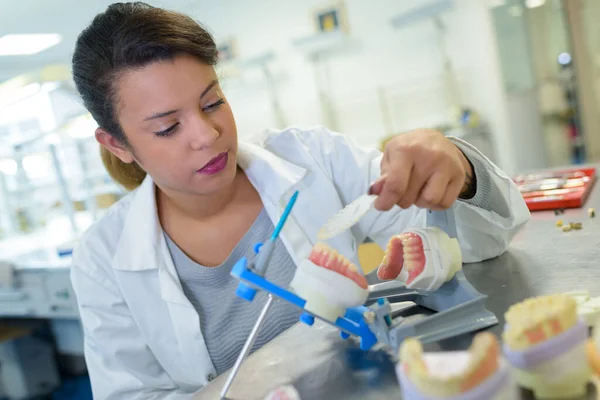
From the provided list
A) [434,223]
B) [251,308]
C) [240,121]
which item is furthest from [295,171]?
[240,121]

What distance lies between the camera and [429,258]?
73 centimetres

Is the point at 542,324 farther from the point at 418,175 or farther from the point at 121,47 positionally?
the point at 121,47

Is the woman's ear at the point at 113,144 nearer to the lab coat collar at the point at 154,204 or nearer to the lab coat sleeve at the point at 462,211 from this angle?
the lab coat collar at the point at 154,204

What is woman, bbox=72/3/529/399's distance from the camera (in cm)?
95

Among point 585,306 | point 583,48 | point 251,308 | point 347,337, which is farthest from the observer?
point 583,48

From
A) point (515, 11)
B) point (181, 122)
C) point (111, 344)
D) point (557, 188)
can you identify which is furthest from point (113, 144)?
point (515, 11)

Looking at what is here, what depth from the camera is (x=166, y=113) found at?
3.12 ft

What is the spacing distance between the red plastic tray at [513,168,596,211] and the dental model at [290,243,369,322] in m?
0.80

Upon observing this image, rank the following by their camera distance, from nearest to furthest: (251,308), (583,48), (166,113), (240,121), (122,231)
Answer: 1. (166,113)
2. (251,308)
3. (122,231)
4. (583,48)
5. (240,121)

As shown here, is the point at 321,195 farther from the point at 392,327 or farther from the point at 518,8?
the point at 518,8

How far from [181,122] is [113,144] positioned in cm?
27

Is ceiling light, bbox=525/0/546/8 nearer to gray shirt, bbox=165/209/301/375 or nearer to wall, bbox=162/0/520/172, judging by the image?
wall, bbox=162/0/520/172

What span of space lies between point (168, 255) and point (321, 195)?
370 mm

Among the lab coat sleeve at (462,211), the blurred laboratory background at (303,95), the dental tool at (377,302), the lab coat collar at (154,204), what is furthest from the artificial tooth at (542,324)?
the blurred laboratory background at (303,95)
